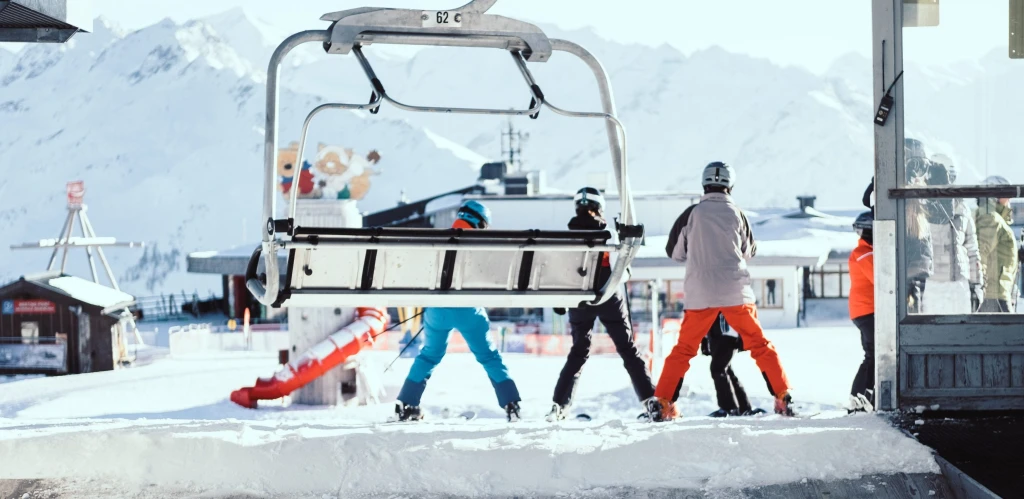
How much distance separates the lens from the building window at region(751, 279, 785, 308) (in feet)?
98.4

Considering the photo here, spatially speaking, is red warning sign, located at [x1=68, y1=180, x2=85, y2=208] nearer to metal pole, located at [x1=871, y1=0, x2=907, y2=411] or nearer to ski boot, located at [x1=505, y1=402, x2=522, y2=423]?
ski boot, located at [x1=505, y1=402, x2=522, y2=423]

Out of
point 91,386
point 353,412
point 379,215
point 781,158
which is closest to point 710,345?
point 353,412

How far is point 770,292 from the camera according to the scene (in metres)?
30.1

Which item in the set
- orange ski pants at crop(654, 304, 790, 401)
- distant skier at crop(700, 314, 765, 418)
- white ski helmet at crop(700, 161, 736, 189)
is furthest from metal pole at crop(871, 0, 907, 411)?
distant skier at crop(700, 314, 765, 418)

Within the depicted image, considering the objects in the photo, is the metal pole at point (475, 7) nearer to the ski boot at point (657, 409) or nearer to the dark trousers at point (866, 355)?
the ski boot at point (657, 409)

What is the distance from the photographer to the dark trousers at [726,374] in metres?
7.26

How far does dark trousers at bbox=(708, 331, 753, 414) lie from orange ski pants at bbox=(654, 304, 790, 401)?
770 mm

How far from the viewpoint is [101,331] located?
1866 centimetres

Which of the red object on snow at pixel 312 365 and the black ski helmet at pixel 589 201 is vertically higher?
the black ski helmet at pixel 589 201

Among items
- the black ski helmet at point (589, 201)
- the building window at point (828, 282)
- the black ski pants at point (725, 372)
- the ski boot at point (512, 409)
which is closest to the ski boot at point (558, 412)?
the ski boot at point (512, 409)

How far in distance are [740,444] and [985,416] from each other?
167 centimetres

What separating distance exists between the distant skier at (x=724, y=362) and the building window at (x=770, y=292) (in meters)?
23.1

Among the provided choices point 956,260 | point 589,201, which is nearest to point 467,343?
point 589,201

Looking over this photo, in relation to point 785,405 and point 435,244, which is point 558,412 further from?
point 435,244
